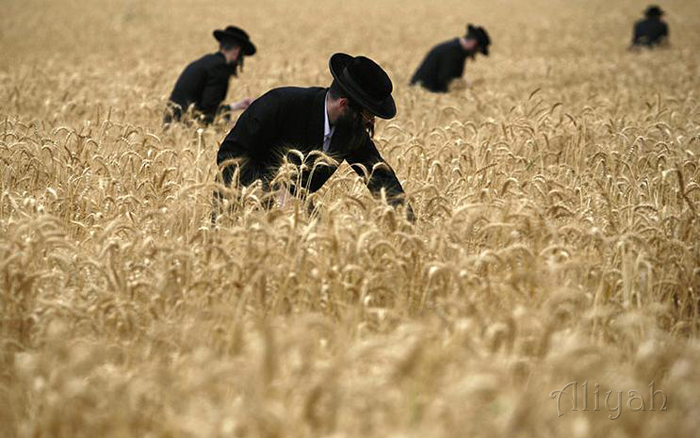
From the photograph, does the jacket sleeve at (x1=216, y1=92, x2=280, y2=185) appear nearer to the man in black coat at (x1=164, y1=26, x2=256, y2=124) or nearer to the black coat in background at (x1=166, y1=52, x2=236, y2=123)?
the man in black coat at (x1=164, y1=26, x2=256, y2=124)

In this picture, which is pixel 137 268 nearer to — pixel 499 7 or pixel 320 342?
pixel 320 342

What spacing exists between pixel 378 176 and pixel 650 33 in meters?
17.7

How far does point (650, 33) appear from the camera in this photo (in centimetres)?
1938

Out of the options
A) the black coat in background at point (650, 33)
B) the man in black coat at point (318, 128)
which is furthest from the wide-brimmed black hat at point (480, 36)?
Result: the black coat in background at point (650, 33)

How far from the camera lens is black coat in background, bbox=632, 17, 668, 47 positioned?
63.4 feet

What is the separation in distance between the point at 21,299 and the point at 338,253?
4.83 ft

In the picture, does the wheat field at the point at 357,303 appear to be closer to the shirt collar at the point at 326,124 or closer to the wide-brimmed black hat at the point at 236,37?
the shirt collar at the point at 326,124

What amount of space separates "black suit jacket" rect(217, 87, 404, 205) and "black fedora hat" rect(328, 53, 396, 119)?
15.4 inches

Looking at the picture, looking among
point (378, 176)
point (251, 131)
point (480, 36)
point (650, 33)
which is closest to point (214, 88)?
point (251, 131)

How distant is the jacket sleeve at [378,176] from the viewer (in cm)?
429

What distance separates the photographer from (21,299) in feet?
10.3

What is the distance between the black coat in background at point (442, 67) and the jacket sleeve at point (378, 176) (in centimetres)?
698

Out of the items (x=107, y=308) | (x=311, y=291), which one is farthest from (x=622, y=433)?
(x=107, y=308)

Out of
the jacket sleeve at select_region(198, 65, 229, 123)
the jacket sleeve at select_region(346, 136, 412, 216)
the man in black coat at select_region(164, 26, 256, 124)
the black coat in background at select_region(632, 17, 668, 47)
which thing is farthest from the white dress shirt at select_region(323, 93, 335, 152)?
the black coat in background at select_region(632, 17, 668, 47)
